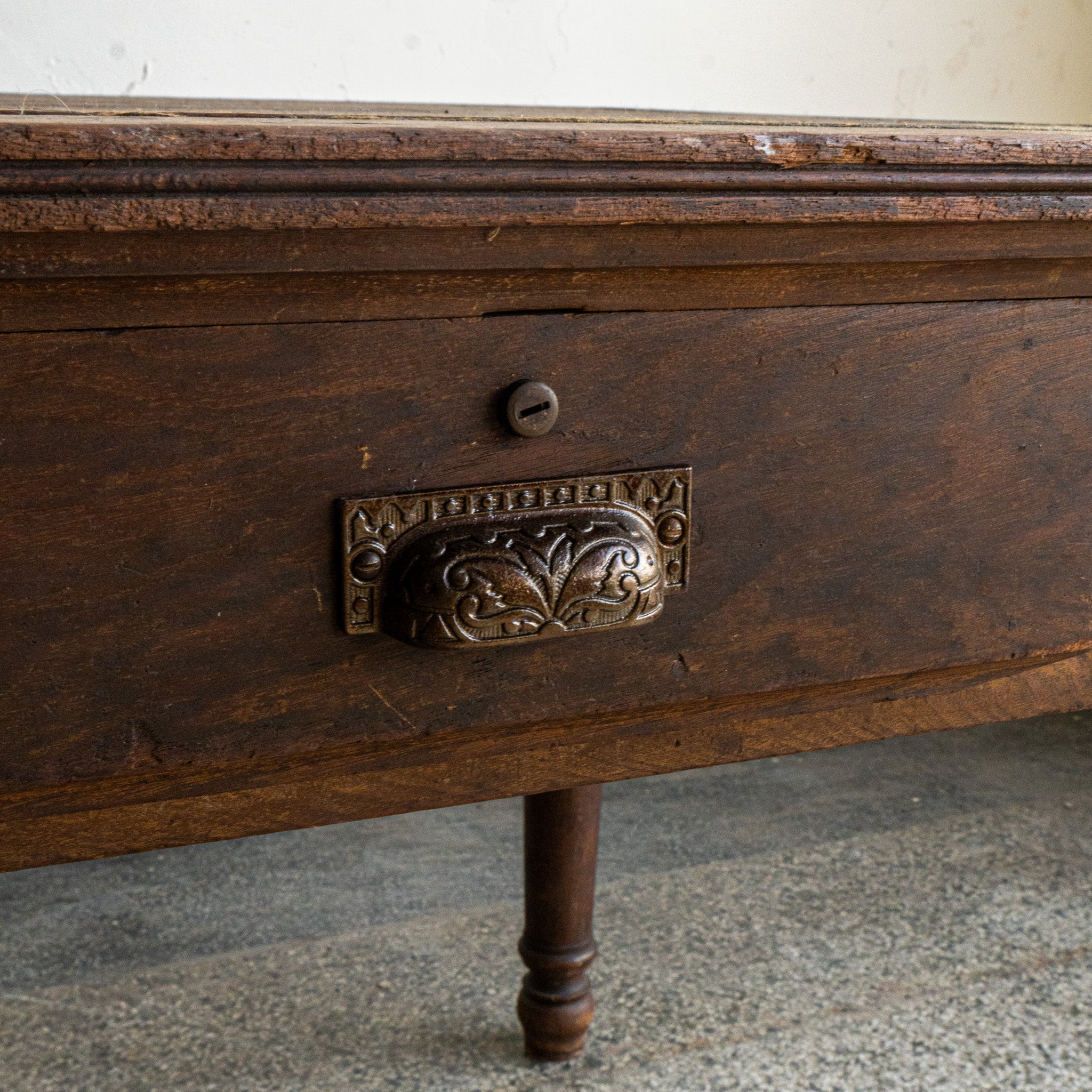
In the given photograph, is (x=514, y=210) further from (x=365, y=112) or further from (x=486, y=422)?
(x=365, y=112)

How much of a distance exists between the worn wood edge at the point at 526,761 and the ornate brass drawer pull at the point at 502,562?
75mm

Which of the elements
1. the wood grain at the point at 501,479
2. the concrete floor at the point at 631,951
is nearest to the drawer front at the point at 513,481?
the wood grain at the point at 501,479

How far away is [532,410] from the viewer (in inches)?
18.5

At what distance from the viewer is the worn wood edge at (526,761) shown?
49cm

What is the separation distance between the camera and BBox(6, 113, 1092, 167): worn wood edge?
389mm

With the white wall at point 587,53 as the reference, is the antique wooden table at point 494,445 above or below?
below

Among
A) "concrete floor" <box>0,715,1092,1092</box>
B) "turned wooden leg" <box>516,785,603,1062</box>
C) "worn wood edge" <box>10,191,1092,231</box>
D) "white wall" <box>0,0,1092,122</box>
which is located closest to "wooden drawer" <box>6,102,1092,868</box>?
"worn wood edge" <box>10,191,1092,231</box>

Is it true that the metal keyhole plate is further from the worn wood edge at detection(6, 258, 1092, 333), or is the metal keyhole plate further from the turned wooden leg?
the turned wooden leg

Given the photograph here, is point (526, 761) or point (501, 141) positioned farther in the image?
point (526, 761)

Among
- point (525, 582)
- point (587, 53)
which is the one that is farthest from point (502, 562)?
point (587, 53)

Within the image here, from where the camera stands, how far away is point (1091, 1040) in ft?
3.41

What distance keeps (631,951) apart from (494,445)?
0.80 m

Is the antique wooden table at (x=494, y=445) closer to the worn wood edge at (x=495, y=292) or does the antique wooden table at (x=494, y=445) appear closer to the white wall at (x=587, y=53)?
the worn wood edge at (x=495, y=292)

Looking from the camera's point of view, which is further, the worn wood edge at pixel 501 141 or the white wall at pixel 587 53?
the white wall at pixel 587 53
